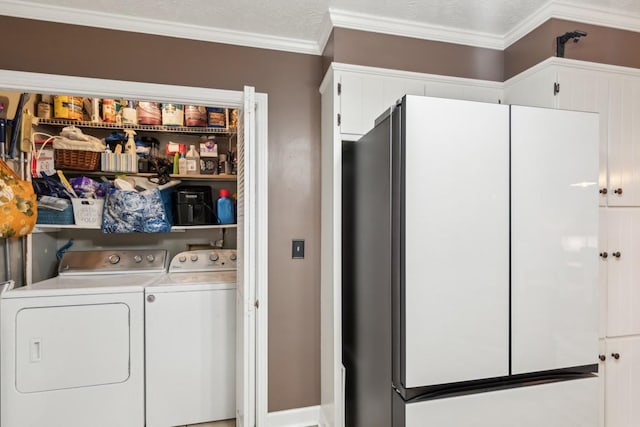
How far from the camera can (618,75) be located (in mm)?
1795

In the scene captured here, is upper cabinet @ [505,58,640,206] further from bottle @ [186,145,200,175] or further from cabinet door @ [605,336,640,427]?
bottle @ [186,145,200,175]

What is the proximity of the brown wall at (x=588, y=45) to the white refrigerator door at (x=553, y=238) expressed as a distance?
64cm

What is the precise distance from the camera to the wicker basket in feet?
8.48

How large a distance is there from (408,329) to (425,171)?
58 cm

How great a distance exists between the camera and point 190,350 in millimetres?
2232

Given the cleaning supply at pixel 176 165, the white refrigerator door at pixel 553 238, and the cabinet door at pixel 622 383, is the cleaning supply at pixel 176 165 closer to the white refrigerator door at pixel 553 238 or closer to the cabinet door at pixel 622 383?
the white refrigerator door at pixel 553 238

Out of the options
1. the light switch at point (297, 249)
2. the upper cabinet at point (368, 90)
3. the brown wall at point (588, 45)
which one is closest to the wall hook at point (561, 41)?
the brown wall at point (588, 45)

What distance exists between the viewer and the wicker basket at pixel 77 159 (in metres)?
2.59

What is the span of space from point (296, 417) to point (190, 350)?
0.83 m

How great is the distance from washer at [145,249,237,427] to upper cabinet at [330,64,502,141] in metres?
1.38

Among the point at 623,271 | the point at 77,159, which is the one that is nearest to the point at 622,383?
the point at 623,271

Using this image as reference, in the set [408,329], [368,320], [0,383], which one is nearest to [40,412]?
[0,383]

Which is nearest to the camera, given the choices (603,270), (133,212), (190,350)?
(603,270)

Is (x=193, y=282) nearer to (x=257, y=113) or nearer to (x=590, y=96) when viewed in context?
(x=257, y=113)
